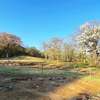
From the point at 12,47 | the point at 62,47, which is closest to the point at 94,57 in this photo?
the point at 62,47

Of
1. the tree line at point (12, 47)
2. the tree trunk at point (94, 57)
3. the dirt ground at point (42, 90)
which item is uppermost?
the tree line at point (12, 47)

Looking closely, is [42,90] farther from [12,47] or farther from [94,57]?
[12,47]

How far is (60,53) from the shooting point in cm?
4825

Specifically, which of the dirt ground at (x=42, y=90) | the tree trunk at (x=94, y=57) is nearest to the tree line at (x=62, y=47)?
the tree trunk at (x=94, y=57)

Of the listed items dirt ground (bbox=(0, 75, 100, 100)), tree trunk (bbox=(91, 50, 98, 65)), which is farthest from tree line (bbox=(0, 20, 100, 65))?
dirt ground (bbox=(0, 75, 100, 100))

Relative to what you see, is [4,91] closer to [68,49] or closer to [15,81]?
[15,81]

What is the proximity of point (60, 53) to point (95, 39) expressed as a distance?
74.8 feet

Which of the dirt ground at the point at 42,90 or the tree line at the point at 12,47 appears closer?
the dirt ground at the point at 42,90

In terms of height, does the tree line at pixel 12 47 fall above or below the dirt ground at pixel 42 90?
above

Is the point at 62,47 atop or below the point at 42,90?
atop

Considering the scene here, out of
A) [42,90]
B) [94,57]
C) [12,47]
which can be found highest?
[12,47]

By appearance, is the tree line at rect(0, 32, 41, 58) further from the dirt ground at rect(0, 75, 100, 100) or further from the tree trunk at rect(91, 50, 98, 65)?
the dirt ground at rect(0, 75, 100, 100)

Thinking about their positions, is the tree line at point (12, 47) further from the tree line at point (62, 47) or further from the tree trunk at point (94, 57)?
the tree trunk at point (94, 57)

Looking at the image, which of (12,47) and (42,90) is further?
(12,47)
